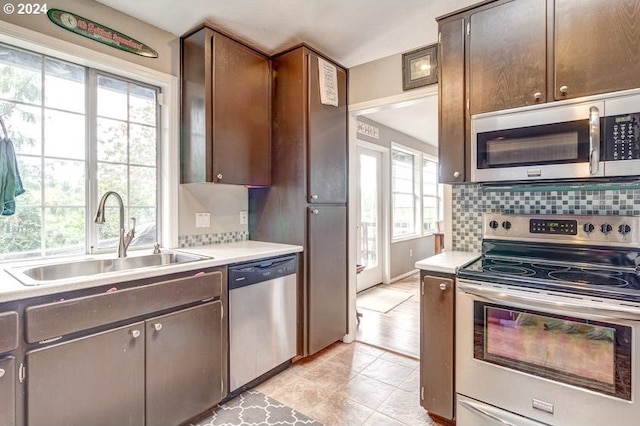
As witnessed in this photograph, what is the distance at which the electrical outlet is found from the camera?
2.49m

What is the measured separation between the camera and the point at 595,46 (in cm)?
160

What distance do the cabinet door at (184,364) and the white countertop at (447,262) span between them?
1.23 metres

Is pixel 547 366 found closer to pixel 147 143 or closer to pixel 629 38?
pixel 629 38

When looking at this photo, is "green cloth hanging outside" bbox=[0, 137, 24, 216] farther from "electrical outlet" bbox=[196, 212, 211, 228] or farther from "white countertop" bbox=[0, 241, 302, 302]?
"electrical outlet" bbox=[196, 212, 211, 228]

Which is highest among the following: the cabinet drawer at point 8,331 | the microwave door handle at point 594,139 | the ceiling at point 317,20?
the ceiling at point 317,20

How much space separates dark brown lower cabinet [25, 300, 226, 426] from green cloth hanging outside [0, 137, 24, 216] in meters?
0.86

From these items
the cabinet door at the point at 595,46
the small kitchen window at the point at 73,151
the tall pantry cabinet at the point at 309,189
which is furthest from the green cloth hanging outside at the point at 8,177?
the cabinet door at the point at 595,46

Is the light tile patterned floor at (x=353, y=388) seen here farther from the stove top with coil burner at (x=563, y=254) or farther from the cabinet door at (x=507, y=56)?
the cabinet door at (x=507, y=56)

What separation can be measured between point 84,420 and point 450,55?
8.74 ft

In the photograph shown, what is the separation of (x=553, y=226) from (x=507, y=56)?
1.00 meters

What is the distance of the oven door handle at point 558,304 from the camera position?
131 centimetres

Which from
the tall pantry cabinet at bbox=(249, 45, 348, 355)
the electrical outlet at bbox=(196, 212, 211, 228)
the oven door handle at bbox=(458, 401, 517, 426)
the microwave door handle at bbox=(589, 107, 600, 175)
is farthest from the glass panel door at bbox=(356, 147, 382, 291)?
the microwave door handle at bbox=(589, 107, 600, 175)

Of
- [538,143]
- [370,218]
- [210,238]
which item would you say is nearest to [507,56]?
[538,143]

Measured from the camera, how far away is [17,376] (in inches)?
49.1
